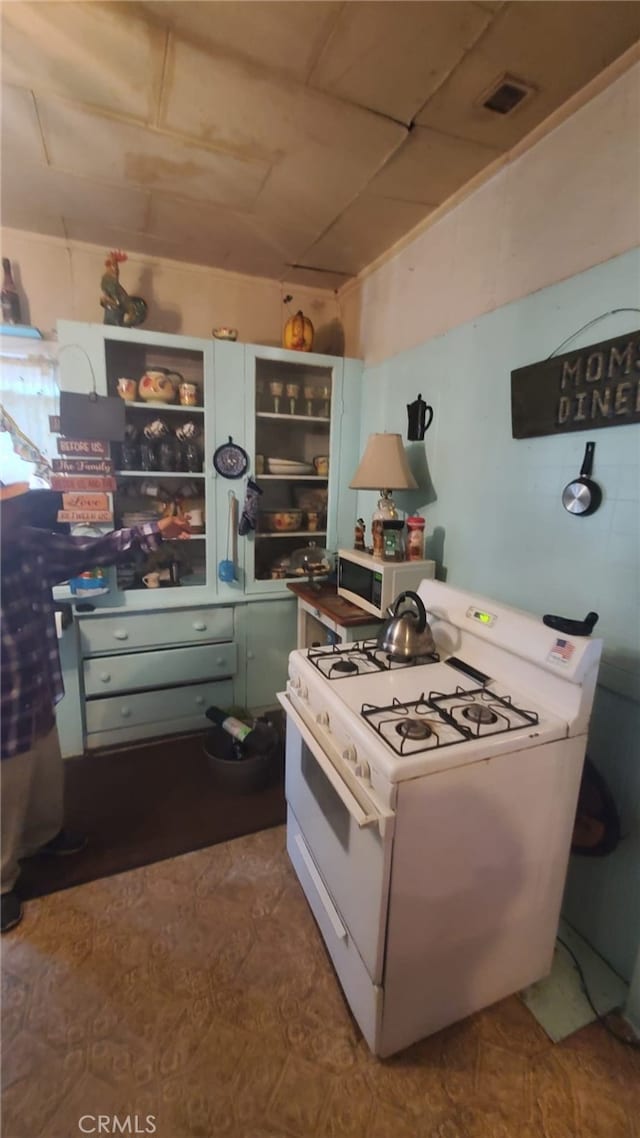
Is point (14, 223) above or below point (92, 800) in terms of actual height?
above

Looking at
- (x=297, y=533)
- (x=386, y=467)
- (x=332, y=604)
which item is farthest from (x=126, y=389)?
(x=332, y=604)

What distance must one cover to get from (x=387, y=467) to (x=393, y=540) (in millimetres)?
301

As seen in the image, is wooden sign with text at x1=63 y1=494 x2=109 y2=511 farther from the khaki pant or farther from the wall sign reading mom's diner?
the wall sign reading mom's diner

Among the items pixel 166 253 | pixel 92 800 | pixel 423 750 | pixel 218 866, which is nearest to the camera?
pixel 423 750

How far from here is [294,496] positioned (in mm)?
2576

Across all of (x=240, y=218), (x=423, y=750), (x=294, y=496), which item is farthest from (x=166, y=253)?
(x=423, y=750)

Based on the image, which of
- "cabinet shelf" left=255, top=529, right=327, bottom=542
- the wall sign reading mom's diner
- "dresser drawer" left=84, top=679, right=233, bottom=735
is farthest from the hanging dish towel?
the wall sign reading mom's diner

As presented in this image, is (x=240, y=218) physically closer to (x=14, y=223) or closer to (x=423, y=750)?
(x=14, y=223)

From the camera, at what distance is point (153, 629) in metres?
2.19

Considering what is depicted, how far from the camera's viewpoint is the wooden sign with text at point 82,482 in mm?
1909

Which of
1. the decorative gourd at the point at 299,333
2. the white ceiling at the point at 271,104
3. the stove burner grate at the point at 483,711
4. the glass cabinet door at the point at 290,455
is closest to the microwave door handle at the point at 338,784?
the stove burner grate at the point at 483,711

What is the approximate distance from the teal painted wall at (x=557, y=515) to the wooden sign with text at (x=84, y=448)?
141cm

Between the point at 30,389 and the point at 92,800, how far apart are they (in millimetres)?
1862

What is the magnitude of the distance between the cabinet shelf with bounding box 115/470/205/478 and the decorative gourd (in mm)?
847
